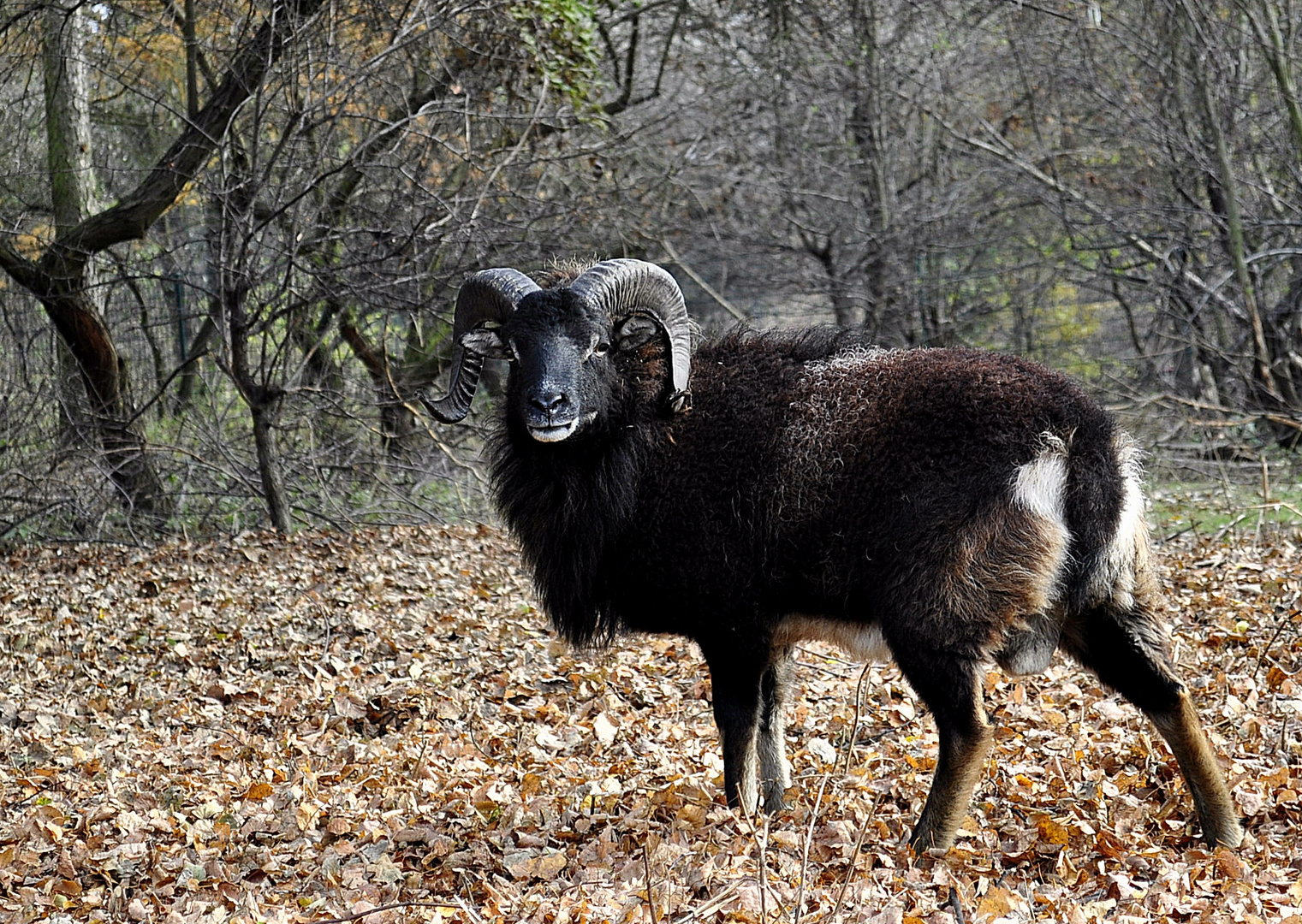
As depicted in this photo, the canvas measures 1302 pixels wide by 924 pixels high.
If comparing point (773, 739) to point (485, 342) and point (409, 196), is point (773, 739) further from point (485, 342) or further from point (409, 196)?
point (409, 196)

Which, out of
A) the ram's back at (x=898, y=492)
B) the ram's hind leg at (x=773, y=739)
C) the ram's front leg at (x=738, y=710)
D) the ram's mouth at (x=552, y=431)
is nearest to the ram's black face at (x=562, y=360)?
the ram's mouth at (x=552, y=431)

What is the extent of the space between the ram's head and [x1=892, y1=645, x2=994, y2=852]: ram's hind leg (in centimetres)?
168

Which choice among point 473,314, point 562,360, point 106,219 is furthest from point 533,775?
point 106,219

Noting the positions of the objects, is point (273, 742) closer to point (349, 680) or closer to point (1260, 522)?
point (349, 680)

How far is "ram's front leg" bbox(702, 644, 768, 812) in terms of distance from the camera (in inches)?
209

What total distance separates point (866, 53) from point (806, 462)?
13187mm

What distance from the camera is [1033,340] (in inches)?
717

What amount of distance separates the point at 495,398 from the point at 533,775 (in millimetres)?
5399

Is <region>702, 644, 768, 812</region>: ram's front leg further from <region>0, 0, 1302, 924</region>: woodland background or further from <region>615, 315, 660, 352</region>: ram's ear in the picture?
<region>615, 315, 660, 352</region>: ram's ear

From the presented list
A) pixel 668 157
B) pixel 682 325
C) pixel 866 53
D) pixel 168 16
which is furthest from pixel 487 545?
pixel 866 53

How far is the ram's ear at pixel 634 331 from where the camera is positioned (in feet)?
18.9

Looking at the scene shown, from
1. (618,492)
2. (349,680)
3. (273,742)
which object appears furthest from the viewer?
(349,680)

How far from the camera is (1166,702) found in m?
4.77

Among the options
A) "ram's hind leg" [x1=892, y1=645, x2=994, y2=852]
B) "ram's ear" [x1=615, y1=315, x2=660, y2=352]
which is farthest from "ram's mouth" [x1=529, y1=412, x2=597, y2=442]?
"ram's hind leg" [x1=892, y1=645, x2=994, y2=852]
